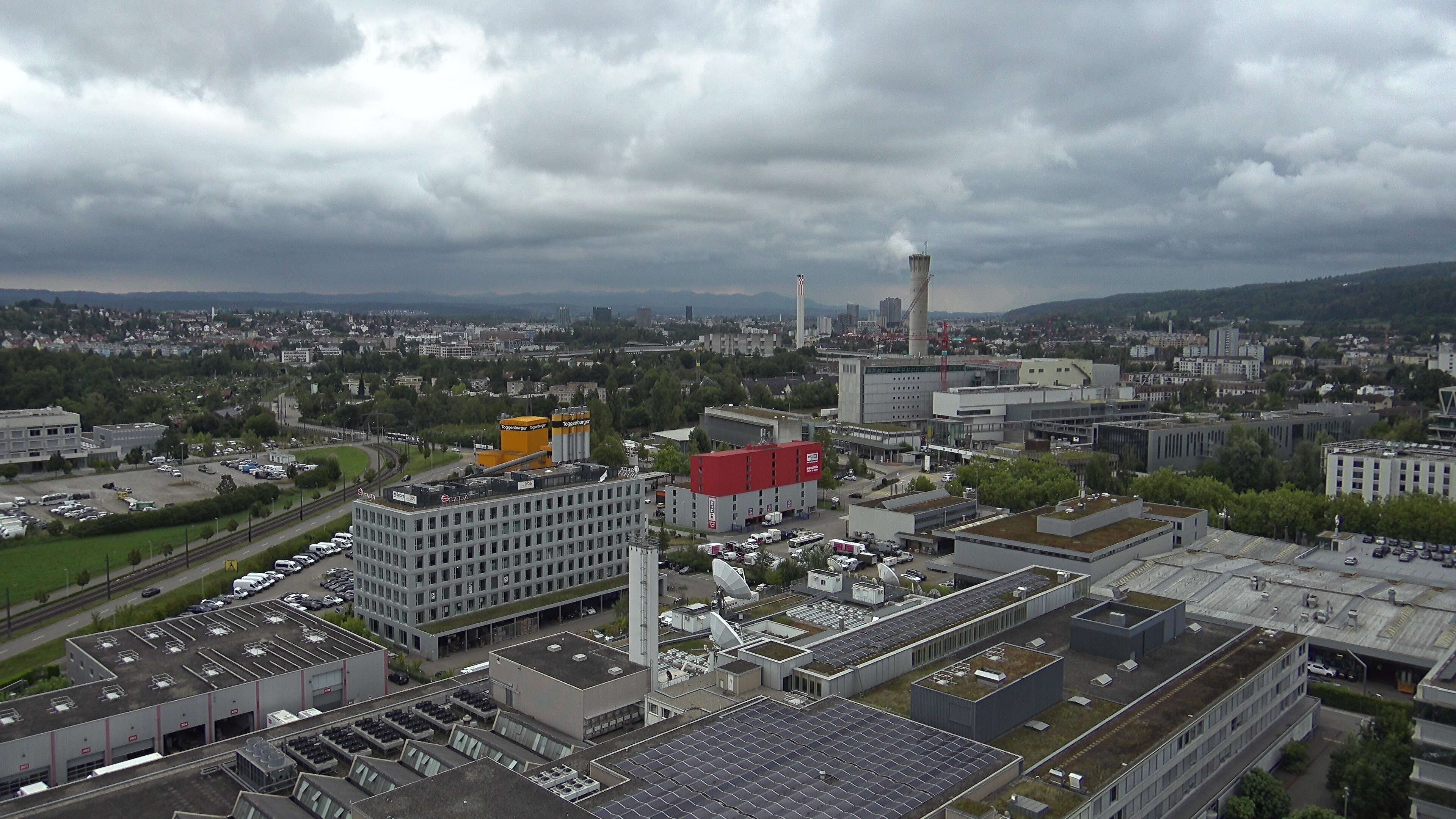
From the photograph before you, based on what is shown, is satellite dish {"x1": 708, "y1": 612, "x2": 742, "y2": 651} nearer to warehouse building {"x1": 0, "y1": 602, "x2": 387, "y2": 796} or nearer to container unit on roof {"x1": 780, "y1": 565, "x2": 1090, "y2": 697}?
container unit on roof {"x1": 780, "y1": 565, "x2": 1090, "y2": 697}

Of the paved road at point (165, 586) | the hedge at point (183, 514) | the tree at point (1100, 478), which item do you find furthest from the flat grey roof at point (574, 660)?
the tree at point (1100, 478)

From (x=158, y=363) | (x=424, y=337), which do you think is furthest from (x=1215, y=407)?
(x=424, y=337)

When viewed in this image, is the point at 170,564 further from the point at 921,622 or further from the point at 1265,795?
the point at 1265,795

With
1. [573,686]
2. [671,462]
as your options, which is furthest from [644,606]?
[671,462]

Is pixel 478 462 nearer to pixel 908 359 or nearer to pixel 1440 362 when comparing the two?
pixel 908 359

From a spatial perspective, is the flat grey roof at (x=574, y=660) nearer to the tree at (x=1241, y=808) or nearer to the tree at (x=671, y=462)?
the tree at (x=1241, y=808)

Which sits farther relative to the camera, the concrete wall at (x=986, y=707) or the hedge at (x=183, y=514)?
the hedge at (x=183, y=514)
